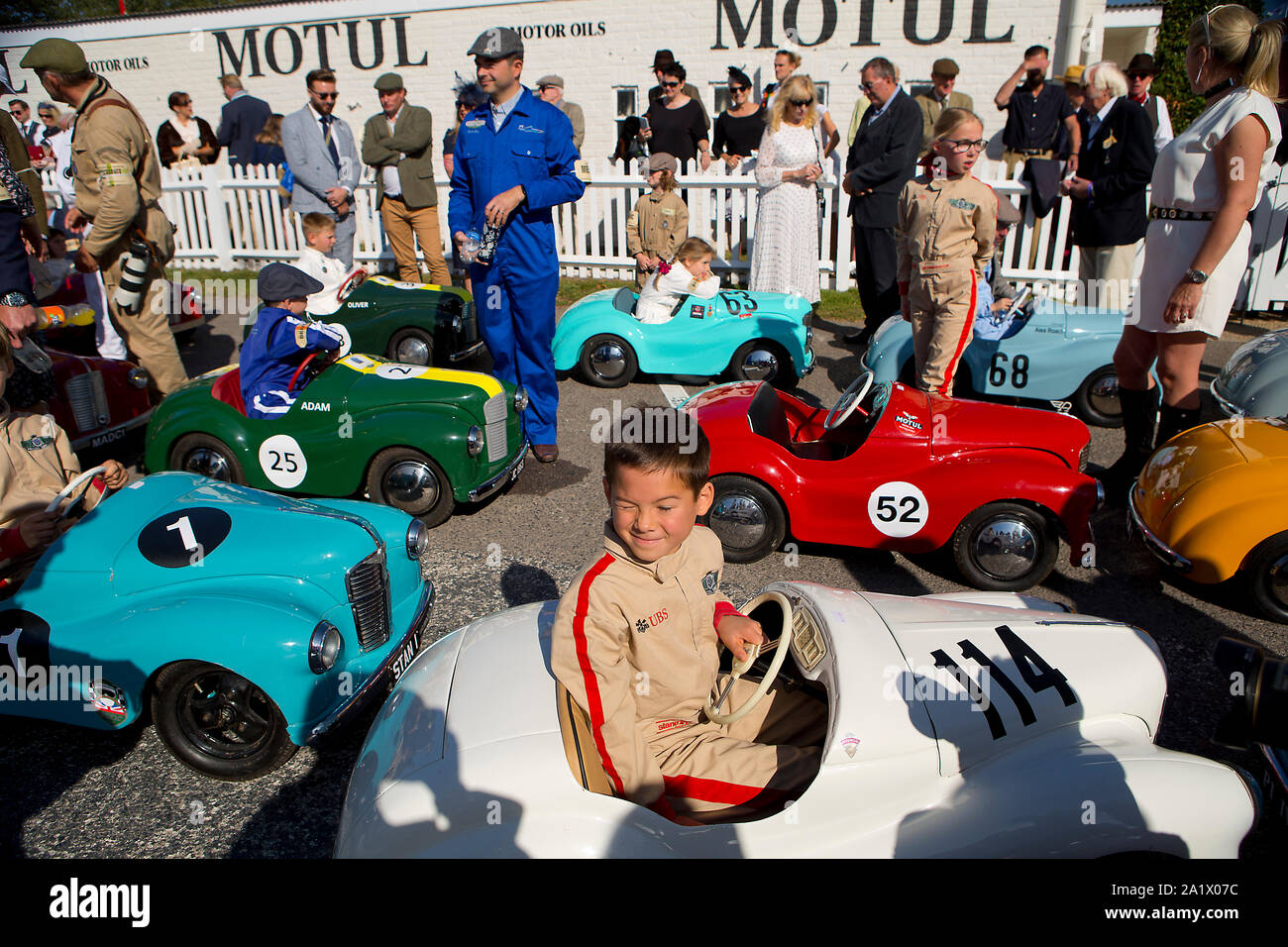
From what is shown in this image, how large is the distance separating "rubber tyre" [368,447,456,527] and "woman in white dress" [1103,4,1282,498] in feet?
12.7

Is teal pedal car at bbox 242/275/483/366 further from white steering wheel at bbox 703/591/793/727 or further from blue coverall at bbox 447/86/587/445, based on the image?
white steering wheel at bbox 703/591/793/727

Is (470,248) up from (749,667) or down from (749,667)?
up

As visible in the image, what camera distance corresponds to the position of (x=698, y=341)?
696cm

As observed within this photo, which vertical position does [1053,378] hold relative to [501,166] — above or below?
below

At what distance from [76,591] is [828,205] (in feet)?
28.4

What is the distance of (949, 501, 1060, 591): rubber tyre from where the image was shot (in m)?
4.06

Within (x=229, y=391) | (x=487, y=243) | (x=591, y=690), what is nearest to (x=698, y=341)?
(x=487, y=243)

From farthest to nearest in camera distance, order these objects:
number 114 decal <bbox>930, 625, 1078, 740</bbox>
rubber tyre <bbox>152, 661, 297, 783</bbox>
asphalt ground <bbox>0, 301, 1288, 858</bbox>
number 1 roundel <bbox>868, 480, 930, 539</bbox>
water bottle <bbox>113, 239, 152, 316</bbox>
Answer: water bottle <bbox>113, 239, 152, 316</bbox>, number 1 roundel <bbox>868, 480, 930, 539</bbox>, rubber tyre <bbox>152, 661, 297, 783</bbox>, asphalt ground <bbox>0, 301, 1288, 858</bbox>, number 114 decal <bbox>930, 625, 1078, 740</bbox>

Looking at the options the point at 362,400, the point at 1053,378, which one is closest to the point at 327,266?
the point at 362,400

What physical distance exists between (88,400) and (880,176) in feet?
22.0

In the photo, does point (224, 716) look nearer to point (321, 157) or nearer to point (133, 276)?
point (133, 276)

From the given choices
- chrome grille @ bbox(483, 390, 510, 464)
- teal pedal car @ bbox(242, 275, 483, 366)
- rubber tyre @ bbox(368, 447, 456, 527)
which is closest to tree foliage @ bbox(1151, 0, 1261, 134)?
teal pedal car @ bbox(242, 275, 483, 366)
